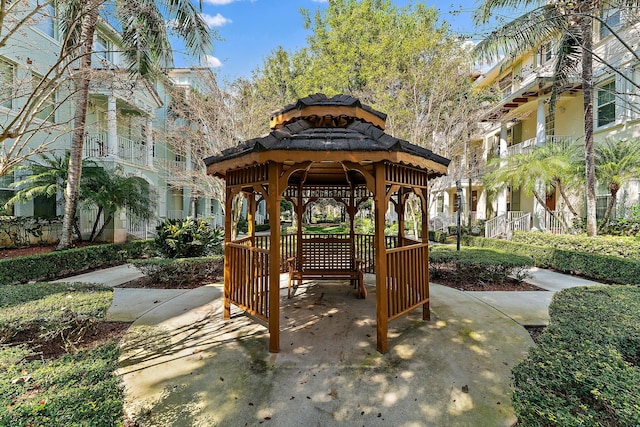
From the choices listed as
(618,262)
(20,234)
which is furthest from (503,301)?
(20,234)

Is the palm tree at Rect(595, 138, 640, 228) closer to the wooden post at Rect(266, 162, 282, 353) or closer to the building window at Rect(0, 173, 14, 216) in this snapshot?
the wooden post at Rect(266, 162, 282, 353)

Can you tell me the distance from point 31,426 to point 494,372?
Answer: 12.9 ft

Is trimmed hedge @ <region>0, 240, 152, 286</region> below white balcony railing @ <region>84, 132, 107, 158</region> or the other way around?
below

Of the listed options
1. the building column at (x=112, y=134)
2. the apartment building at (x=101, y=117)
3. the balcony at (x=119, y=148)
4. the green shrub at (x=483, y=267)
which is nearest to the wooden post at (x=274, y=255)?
the green shrub at (x=483, y=267)

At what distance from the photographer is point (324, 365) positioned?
3.38 meters

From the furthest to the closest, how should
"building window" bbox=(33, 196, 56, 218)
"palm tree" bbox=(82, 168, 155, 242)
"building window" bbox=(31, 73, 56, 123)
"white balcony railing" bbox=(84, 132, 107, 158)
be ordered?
"white balcony railing" bbox=(84, 132, 107, 158)
"building window" bbox=(33, 196, 56, 218)
"palm tree" bbox=(82, 168, 155, 242)
"building window" bbox=(31, 73, 56, 123)

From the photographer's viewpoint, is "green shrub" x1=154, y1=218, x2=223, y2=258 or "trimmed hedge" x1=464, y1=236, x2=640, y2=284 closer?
"trimmed hedge" x1=464, y1=236, x2=640, y2=284

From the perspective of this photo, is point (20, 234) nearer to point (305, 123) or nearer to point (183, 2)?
point (183, 2)

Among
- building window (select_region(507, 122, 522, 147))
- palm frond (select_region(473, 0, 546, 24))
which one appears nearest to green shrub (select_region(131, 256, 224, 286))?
palm frond (select_region(473, 0, 546, 24))

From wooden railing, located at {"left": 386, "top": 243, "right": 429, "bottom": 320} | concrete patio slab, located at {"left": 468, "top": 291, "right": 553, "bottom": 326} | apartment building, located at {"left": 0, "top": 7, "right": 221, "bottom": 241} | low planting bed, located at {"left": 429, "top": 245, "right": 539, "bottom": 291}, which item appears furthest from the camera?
apartment building, located at {"left": 0, "top": 7, "right": 221, "bottom": 241}

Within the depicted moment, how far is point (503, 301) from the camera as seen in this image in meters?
5.66

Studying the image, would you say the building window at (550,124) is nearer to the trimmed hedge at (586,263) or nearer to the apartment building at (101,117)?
the trimmed hedge at (586,263)

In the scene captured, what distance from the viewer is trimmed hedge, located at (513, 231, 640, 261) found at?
7.46 meters

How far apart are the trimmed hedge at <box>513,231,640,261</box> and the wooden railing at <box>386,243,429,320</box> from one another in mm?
6752
